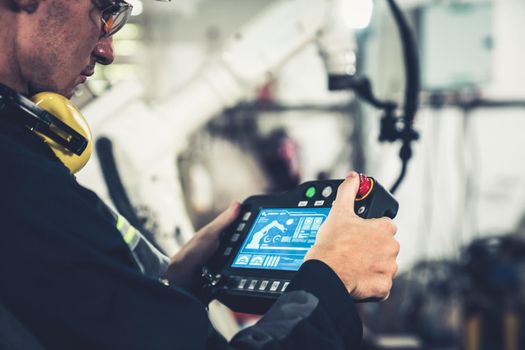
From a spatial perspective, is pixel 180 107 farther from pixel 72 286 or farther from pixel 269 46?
pixel 72 286

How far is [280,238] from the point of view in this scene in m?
0.96

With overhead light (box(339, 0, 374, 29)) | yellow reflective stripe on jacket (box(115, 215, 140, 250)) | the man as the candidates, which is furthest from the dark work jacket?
overhead light (box(339, 0, 374, 29))

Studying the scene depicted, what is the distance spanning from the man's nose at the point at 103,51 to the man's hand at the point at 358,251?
399 millimetres

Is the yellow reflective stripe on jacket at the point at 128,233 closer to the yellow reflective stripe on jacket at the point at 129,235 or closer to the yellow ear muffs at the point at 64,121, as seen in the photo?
the yellow reflective stripe on jacket at the point at 129,235

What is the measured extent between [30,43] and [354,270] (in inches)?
19.2

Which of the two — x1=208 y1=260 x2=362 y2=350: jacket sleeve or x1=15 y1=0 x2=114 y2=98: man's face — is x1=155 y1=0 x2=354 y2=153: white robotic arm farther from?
x1=208 y1=260 x2=362 y2=350: jacket sleeve

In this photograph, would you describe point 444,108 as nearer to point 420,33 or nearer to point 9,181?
point 420,33

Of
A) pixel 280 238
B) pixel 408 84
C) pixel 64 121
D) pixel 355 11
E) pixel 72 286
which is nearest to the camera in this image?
pixel 72 286

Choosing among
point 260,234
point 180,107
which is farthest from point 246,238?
point 180,107

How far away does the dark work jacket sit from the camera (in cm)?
63

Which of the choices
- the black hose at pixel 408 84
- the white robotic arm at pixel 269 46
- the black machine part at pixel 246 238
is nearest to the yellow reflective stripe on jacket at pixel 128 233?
the black machine part at pixel 246 238

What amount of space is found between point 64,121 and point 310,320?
0.43 m

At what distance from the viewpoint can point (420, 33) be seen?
4730mm

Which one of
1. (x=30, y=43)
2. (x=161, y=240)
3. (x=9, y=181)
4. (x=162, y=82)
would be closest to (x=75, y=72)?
(x=30, y=43)
